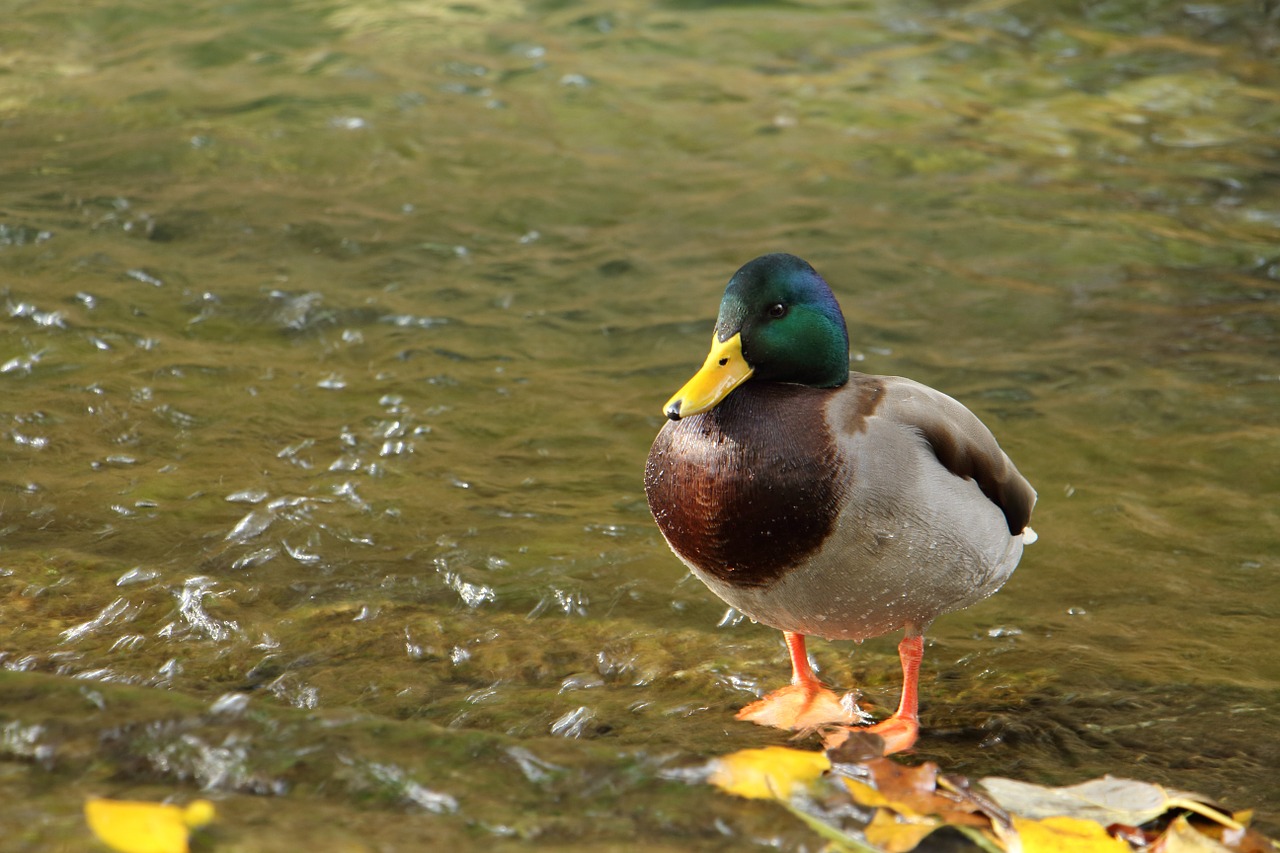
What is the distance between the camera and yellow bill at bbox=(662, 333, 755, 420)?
3.04m

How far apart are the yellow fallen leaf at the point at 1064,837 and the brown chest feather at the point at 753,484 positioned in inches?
29.9

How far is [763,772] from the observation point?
102 inches

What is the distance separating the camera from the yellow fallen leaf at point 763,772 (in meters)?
2.54

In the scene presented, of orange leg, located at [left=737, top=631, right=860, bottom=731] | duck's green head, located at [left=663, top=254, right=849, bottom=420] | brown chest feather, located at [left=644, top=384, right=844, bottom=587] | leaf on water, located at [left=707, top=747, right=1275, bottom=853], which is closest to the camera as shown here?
leaf on water, located at [left=707, top=747, right=1275, bottom=853]

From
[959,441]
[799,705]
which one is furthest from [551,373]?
[959,441]

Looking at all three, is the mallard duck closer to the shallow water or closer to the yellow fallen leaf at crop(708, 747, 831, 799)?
the shallow water

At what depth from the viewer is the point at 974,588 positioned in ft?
11.3

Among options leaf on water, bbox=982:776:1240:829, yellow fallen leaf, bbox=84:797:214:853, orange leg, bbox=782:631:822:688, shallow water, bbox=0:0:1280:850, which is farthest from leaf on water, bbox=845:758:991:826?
yellow fallen leaf, bbox=84:797:214:853

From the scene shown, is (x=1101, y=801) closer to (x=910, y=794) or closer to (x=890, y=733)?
(x=910, y=794)

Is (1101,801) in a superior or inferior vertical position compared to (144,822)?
inferior

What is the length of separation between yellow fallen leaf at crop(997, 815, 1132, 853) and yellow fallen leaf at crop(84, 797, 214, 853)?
1.44m

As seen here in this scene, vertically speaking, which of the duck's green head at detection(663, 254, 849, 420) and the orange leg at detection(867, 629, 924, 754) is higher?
the duck's green head at detection(663, 254, 849, 420)

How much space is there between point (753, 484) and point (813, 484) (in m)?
0.13

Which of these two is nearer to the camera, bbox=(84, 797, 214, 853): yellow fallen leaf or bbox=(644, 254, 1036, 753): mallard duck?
bbox=(84, 797, 214, 853): yellow fallen leaf
